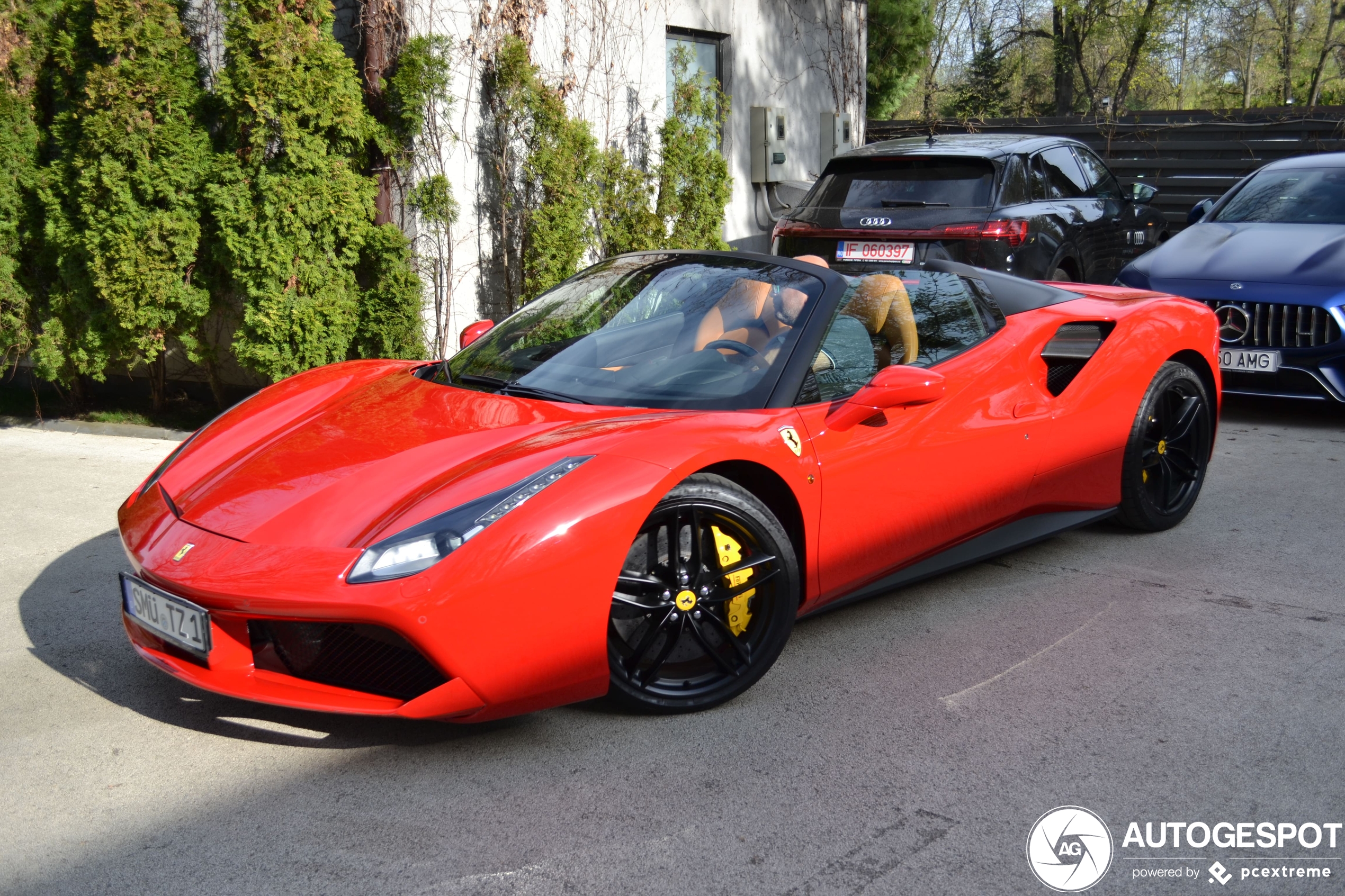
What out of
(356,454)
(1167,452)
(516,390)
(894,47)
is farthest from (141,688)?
(894,47)

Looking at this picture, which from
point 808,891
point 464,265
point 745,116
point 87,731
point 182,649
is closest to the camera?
point 808,891

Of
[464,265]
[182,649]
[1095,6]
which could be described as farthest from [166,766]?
[1095,6]

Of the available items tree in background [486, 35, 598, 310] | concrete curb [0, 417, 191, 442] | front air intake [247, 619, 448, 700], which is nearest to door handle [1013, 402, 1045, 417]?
front air intake [247, 619, 448, 700]

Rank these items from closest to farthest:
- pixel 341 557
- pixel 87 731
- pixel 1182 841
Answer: pixel 1182 841, pixel 341 557, pixel 87 731

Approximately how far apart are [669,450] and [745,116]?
889cm

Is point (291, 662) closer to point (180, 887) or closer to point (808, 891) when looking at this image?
point (180, 887)

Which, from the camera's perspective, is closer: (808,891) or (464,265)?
(808,891)

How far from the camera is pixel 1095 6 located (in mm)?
26328

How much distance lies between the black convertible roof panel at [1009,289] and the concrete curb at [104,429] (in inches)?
196

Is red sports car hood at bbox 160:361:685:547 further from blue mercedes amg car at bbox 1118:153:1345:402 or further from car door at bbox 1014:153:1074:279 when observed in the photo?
car door at bbox 1014:153:1074:279

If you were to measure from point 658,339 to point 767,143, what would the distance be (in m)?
7.98

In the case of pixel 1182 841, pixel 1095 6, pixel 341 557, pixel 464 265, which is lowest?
pixel 1182 841

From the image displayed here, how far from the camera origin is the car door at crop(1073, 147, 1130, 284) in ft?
27.6

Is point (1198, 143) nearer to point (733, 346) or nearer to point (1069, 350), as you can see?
point (1069, 350)
